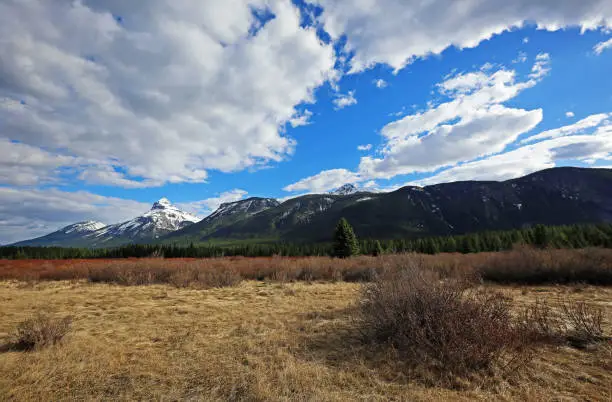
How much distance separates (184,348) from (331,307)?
5.99 meters

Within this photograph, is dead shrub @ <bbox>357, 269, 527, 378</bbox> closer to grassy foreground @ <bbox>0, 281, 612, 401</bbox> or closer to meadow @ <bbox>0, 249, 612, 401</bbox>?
meadow @ <bbox>0, 249, 612, 401</bbox>

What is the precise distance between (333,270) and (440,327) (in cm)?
1582

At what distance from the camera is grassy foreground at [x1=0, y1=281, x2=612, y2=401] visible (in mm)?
4715

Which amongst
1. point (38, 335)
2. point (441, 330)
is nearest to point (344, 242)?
point (441, 330)

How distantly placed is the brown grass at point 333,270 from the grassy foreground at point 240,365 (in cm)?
638

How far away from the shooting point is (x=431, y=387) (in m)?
4.77

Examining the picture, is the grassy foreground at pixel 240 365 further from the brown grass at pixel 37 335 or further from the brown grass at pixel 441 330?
the brown grass at pixel 441 330

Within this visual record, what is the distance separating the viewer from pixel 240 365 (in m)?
5.94

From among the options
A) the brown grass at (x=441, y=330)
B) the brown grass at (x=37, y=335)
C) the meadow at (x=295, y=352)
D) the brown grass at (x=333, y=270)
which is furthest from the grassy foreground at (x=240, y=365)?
the brown grass at (x=333, y=270)

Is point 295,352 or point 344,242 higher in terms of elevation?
point 344,242

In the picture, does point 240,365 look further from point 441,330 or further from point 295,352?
point 441,330

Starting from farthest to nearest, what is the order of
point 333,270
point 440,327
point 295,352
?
1. point 333,270
2. point 295,352
3. point 440,327

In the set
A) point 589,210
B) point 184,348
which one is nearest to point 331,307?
point 184,348

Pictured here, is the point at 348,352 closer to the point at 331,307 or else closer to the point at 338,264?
the point at 331,307
